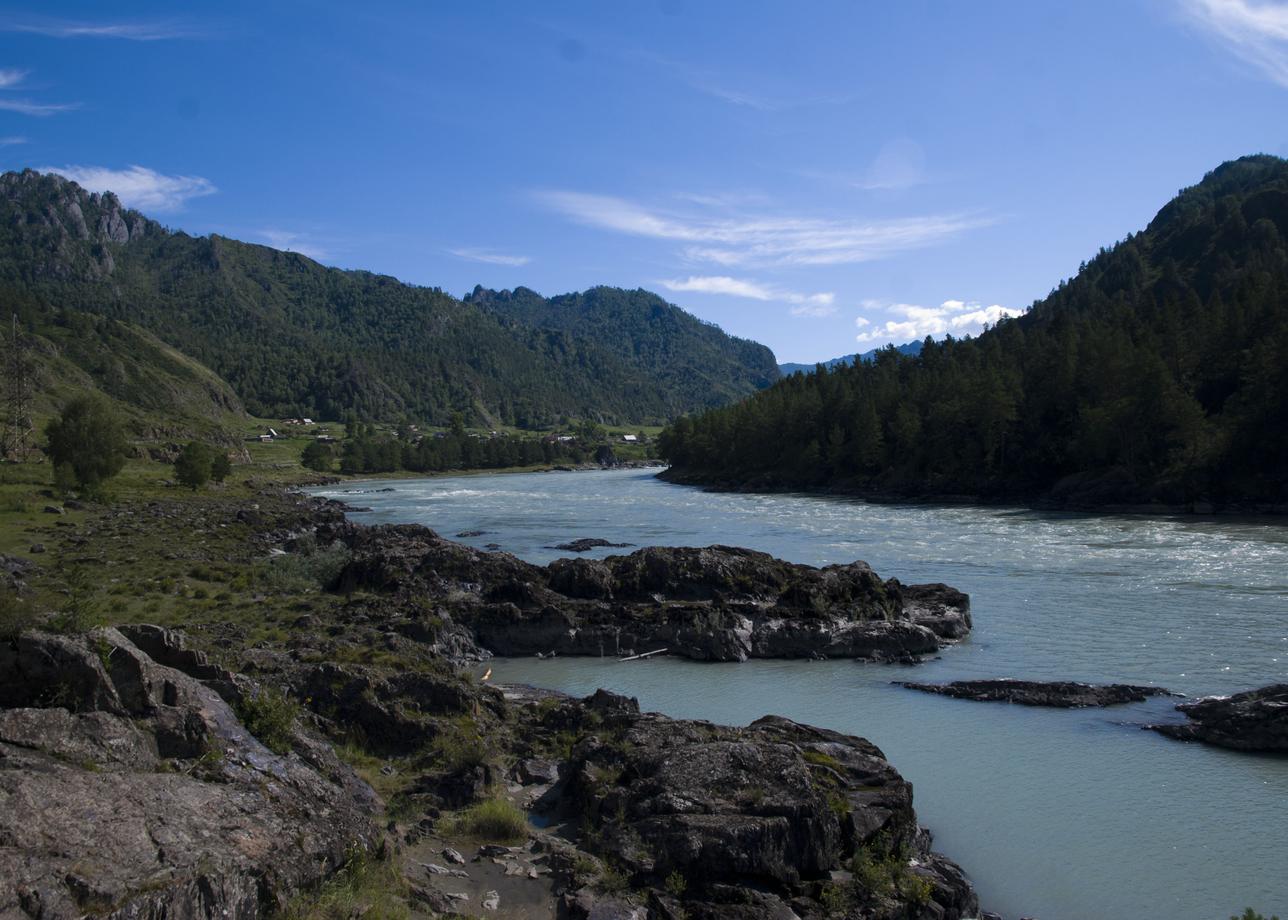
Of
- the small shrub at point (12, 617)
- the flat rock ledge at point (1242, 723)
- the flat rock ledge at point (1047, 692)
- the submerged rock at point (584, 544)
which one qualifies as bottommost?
the submerged rock at point (584, 544)

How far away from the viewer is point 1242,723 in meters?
18.4

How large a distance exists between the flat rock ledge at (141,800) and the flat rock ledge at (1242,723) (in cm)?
1782

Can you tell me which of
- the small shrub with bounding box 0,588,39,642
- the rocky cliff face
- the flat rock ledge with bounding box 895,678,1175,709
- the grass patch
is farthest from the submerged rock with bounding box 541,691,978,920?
the rocky cliff face

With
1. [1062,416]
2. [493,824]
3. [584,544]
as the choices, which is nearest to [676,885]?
[493,824]

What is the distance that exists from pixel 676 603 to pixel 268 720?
2022 cm

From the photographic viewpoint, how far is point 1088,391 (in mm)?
91688

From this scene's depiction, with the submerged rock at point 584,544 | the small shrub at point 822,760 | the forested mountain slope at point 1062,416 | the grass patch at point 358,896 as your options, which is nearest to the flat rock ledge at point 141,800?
the grass patch at point 358,896

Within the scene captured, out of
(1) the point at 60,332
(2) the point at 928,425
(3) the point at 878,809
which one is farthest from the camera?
(1) the point at 60,332

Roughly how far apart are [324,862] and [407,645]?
14.2 meters

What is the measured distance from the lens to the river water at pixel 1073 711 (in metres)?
13.4

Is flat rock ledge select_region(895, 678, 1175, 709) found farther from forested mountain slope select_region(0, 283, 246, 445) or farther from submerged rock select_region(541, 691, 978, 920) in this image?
forested mountain slope select_region(0, 283, 246, 445)

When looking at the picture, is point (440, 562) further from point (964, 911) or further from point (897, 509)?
point (897, 509)

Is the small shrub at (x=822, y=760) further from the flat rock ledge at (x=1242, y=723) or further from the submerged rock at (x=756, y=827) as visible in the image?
the flat rock ledge at (x=1242, y=723)

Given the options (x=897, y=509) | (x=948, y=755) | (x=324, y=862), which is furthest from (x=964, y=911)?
(x=897, y=509)
